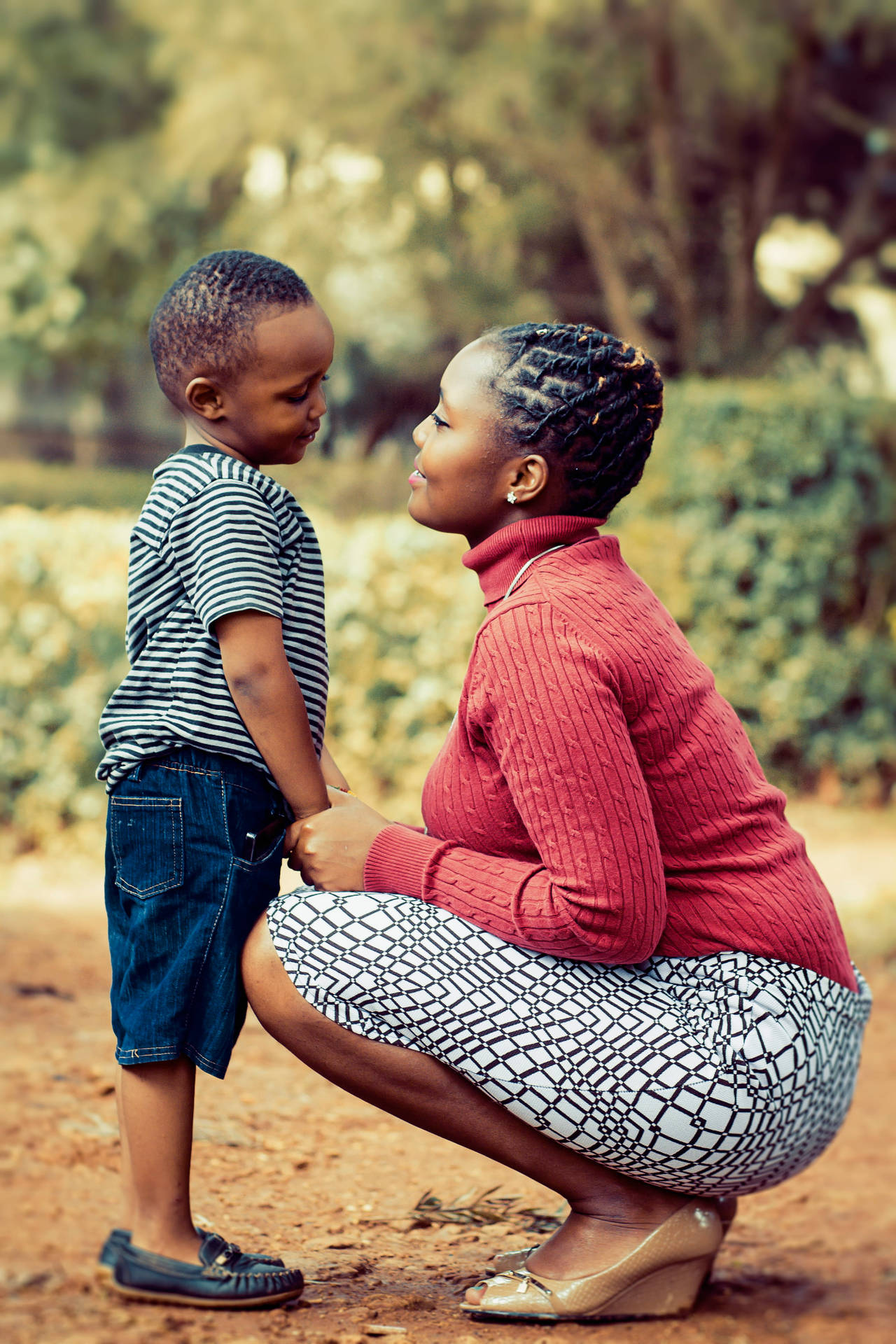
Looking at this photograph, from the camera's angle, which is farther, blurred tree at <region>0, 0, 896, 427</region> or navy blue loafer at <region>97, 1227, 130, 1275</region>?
blurred tree at <region>0, 0, 896, 427</region>

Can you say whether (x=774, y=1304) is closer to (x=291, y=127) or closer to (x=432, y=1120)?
(x=432, y=1120)

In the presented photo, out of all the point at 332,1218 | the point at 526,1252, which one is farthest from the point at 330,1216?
the point at 526,1252

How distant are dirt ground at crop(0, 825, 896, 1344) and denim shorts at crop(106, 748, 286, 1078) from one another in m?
0.43

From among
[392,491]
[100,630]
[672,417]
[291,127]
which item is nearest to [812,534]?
[672,417]

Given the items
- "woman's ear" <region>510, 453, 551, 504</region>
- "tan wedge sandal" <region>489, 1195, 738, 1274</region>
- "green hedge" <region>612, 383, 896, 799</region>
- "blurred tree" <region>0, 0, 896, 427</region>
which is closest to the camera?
"woman's ear" <region>510, 453, 551, 504</region>

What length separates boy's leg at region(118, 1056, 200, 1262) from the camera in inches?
82.7

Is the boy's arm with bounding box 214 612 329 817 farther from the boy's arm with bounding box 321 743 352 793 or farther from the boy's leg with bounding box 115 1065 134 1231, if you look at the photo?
the boy's leg with bounding box 115 1065 134 1231

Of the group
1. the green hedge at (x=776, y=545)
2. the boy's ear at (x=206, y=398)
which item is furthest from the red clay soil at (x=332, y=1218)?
the green hedge at (x=776, y=545)

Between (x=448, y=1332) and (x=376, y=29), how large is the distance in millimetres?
9340

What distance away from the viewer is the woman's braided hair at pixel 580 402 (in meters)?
2.19

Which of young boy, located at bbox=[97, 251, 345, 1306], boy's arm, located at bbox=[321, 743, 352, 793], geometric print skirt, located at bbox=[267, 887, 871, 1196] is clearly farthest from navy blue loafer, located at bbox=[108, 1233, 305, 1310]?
boy's arm, located at bbox=[321, 743, 352, 793]

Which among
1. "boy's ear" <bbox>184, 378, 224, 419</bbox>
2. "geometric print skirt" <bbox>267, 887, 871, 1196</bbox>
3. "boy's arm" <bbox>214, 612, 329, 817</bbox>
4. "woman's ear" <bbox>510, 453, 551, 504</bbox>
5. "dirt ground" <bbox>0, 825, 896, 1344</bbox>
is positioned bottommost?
"dirt ground" <bbox>0, 825, 896, 1344</bbox>

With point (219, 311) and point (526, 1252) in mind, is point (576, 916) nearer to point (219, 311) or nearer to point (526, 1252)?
point (526, 1252)

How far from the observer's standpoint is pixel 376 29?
9.57 metres
